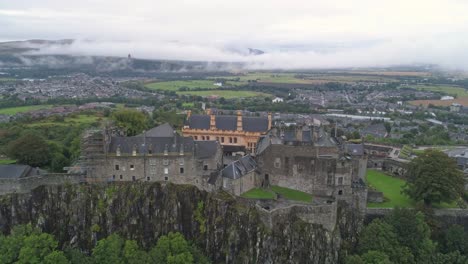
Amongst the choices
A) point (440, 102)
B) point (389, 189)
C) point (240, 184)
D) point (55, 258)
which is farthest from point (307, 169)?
point (440, 102)

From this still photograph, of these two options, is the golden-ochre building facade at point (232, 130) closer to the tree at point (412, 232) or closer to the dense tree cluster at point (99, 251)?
the dense tree cluster at point (99, 251)

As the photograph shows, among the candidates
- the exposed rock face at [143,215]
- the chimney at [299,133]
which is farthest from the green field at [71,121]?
the chimney at [299,133]

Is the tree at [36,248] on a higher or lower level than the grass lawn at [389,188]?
lower

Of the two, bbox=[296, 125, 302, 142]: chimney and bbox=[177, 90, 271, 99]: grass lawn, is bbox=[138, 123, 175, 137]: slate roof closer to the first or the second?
bbox=[296, 125, 302, 142]: chimney

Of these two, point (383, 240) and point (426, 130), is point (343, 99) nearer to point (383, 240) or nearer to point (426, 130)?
point (426, 130)

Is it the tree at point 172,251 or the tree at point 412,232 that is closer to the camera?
the tree at point 172,251

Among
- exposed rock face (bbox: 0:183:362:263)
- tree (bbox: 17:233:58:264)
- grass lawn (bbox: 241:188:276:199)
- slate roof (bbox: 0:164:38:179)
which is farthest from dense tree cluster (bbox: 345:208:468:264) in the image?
slate roof (bbox: 0:164:38:179)

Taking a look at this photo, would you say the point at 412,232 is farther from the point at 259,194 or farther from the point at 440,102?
the point at 440,102

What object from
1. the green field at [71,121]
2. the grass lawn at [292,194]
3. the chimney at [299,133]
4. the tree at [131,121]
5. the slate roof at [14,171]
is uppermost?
the chimney at [299,133]
